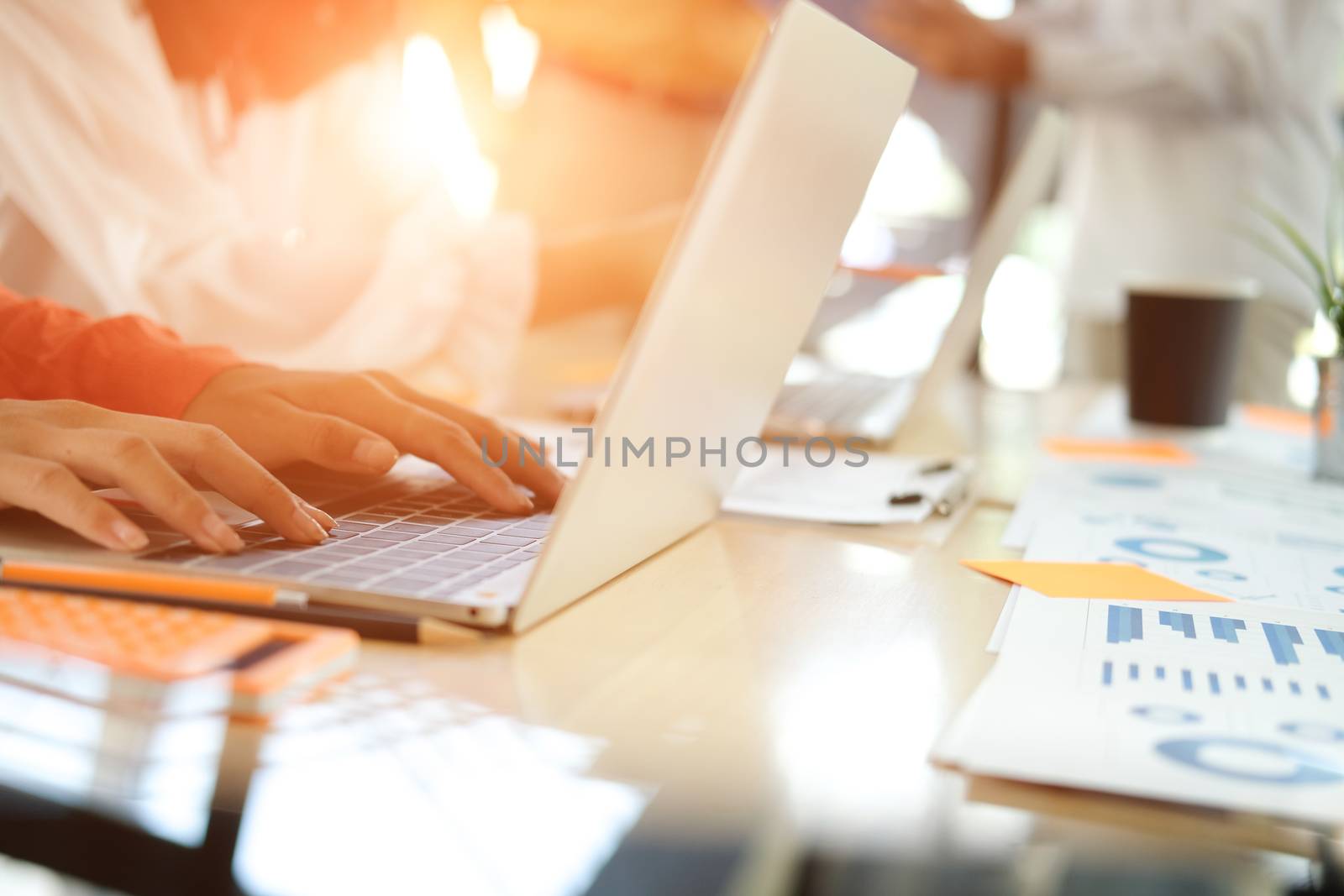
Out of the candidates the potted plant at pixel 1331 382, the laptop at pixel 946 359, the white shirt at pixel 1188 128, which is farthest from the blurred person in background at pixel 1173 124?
the potted plant at pixel 1331 382

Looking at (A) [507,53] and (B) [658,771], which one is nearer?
(B) [658,771]

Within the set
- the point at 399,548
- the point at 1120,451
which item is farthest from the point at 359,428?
the point at 1120,451

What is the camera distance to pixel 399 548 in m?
0.53

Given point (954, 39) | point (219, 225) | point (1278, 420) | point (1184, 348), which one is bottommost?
point (1278, 420)

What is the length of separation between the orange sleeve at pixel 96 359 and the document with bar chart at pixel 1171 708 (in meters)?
0.52

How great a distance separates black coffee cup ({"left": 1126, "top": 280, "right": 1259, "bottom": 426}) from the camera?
3.66 ft

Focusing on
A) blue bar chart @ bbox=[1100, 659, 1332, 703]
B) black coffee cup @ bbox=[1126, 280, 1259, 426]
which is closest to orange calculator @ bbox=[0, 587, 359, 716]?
blue bar chart @ bbox=[1100, 659, 1332, 703]

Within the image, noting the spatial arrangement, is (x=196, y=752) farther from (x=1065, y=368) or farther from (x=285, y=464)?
(x=1065, y=368)

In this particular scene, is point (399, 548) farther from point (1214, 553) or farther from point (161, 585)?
point (1214, 553)

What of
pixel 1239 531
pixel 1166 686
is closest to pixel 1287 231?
pixel 1239 531

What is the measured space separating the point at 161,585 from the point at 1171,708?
386mm

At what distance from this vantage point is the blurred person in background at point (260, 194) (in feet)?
3.28

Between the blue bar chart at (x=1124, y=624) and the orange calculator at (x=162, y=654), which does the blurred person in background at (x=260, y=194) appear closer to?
the orange calculator at (x=162, y=654)

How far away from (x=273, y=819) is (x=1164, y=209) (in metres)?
1.92
